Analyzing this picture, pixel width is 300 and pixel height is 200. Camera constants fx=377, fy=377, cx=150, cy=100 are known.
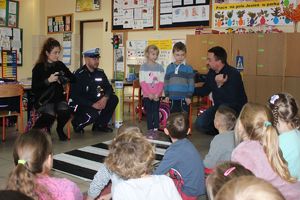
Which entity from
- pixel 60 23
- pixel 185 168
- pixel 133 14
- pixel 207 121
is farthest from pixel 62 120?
pixel 60 23

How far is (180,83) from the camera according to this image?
519cm

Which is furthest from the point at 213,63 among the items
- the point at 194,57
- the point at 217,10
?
the point at 217,10

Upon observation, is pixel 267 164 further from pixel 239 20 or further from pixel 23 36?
pixel 23 36

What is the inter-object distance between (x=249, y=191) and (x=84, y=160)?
128 inches

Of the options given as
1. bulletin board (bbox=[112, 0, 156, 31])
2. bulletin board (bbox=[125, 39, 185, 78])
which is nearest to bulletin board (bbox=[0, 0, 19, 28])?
bulletin board (bbox=[112, 0, 156, 31])

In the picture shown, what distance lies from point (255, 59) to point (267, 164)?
15.8ft

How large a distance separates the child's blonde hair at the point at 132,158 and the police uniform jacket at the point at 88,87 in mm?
3617

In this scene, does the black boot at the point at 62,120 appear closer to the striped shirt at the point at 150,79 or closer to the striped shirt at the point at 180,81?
the striped shirt at the point at 150,79

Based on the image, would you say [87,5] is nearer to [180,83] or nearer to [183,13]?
[183,13]

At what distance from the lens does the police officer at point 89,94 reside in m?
5.38

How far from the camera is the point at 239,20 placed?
7.07m

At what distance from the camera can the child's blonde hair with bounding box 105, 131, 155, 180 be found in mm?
1773

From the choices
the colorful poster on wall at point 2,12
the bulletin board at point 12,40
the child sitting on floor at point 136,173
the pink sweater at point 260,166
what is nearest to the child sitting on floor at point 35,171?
the child sitting on floor at point 136,173

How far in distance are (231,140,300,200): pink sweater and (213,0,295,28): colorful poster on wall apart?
199 inches
